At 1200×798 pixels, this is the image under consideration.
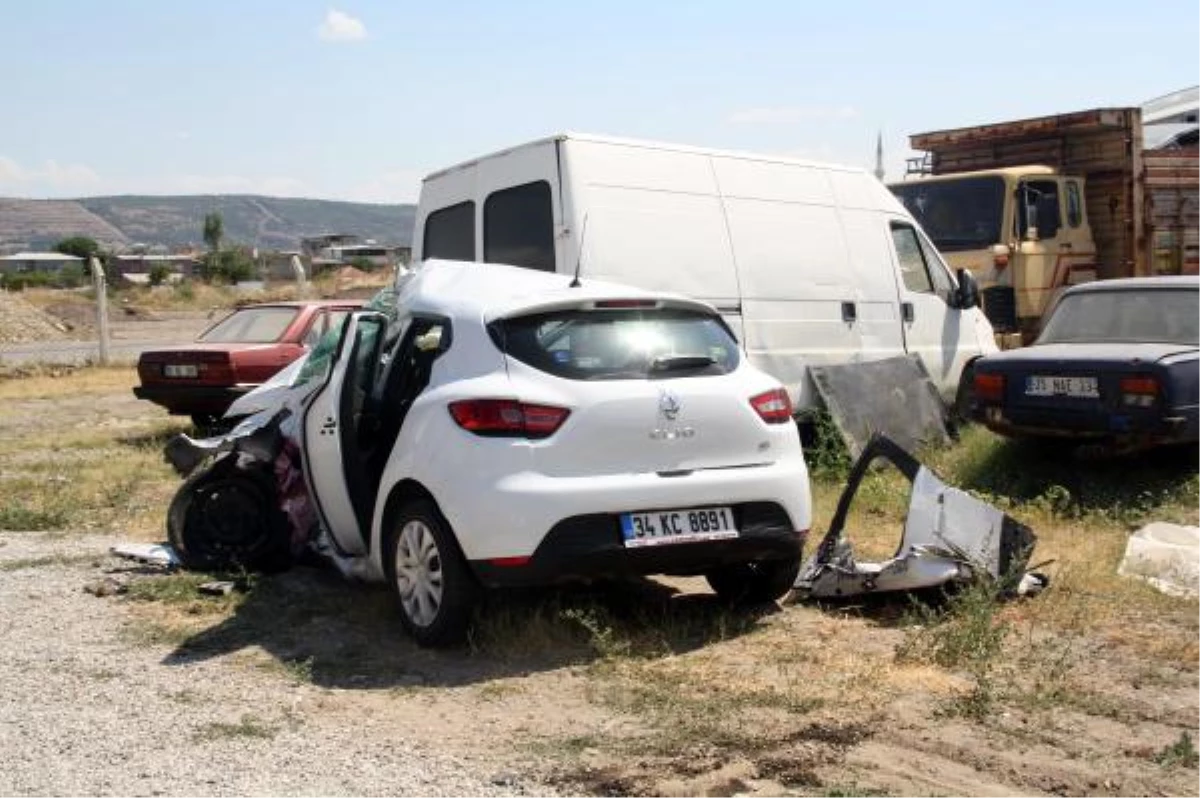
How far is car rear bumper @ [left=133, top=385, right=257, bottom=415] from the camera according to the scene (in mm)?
13680

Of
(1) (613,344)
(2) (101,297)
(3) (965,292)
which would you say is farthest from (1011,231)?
(2) (101,297)

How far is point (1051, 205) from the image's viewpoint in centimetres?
1489

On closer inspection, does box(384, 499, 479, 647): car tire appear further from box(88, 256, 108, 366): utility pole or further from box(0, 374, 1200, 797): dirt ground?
box(88, 256, 108, 366): utility pole

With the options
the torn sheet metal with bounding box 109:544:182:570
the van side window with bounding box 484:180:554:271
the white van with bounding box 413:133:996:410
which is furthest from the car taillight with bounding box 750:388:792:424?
the torn sheet metal with bounding box 109:544:182:570

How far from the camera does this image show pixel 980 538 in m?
6.45

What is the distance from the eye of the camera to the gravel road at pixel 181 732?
4324mm

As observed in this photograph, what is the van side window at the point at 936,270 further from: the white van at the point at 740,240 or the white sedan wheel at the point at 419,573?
the white sedan wheel at the point at 419,573

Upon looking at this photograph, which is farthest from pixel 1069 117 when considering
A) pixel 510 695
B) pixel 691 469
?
pixel 510 695

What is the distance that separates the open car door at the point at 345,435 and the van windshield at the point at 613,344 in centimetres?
114

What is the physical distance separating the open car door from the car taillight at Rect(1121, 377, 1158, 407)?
5017 millimetres

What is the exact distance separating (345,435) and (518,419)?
142 centimetres

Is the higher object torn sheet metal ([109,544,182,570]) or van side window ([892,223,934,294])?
van side window ([892,223,934,294])

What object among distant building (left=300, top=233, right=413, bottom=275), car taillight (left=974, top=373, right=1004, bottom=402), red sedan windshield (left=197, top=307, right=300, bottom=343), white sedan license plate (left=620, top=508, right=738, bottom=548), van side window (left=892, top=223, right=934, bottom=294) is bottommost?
white sedan license plate (left=620, top=508, right=738, bottom=548)

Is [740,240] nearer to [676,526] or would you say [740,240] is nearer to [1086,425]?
[1086,425]
